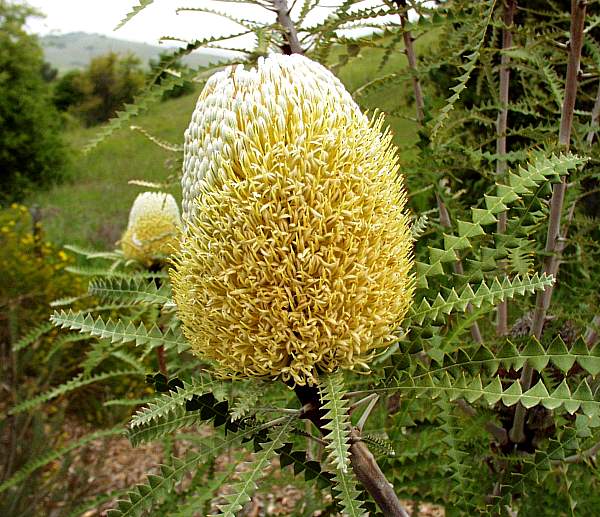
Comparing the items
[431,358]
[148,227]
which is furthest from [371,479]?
[148,227]

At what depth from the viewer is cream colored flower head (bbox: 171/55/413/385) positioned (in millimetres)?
897

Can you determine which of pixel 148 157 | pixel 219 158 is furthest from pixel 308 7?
pixel 148 157

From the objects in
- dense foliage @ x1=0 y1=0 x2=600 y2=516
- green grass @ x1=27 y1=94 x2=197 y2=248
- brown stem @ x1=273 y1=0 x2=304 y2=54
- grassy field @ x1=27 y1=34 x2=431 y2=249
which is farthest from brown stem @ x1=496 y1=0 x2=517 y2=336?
green grass @ x1=27 y1=94 x2=197 y2=248

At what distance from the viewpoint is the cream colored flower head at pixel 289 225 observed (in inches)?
35.3

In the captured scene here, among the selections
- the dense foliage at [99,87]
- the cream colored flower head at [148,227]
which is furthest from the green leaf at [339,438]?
the dense foliage at [99,87]

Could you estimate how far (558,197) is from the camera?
1.40 m

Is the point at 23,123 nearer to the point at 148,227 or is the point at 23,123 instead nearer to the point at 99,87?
the point at 148,227

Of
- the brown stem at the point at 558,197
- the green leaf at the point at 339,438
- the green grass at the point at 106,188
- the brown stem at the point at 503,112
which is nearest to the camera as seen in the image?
the green leaf at the point at 339,438

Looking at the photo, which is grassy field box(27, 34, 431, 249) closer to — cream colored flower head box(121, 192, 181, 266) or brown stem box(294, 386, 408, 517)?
cream colored flower head box(121, 192, 181, 266)

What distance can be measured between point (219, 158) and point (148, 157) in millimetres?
16878

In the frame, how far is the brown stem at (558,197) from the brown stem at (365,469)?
443 millimetres

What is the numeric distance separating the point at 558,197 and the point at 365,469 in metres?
0.82

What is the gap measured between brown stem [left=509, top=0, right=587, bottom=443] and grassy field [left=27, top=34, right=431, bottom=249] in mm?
6119

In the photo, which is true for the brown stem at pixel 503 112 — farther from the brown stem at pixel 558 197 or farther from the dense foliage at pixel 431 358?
the brown stem at pixel 558 197
